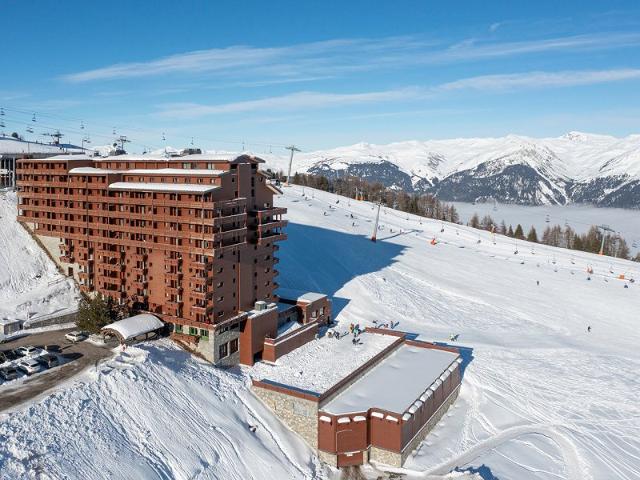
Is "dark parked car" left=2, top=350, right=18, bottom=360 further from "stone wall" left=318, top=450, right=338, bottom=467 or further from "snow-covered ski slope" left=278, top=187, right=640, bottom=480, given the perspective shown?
"snow-covered ski slope" left=278, top=187, right=640, bottom=480

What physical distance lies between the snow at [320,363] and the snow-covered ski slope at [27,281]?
21.3 metres

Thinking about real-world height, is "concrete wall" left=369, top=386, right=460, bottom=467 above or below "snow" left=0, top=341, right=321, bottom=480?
below

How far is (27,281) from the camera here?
55.3 metres

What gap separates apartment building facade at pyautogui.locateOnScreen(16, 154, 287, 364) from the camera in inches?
1880

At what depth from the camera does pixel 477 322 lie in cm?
7400

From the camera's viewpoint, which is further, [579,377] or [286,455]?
[579,377]

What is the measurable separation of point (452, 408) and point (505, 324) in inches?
1017

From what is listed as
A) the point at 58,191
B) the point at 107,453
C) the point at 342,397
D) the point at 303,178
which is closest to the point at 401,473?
the point at 342,397

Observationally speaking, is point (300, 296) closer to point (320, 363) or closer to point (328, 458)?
point (320, 363)

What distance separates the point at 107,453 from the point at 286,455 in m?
13.6

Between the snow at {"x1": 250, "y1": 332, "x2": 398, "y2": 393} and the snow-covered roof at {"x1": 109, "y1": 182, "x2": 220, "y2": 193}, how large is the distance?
1712 cm

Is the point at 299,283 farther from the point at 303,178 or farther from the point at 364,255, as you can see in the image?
the point at 303,178

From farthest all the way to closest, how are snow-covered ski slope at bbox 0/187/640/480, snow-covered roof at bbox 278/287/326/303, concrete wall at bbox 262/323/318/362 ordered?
snow-covered roof at bbox 278/287/326/303 < concrete wall at bbox 262/323/318/362 < snow-covered ski slope at bbox 0/187/640/480

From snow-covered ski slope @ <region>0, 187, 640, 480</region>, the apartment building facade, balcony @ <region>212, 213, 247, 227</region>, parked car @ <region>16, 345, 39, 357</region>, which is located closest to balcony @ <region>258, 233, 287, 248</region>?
the apartment building facade
